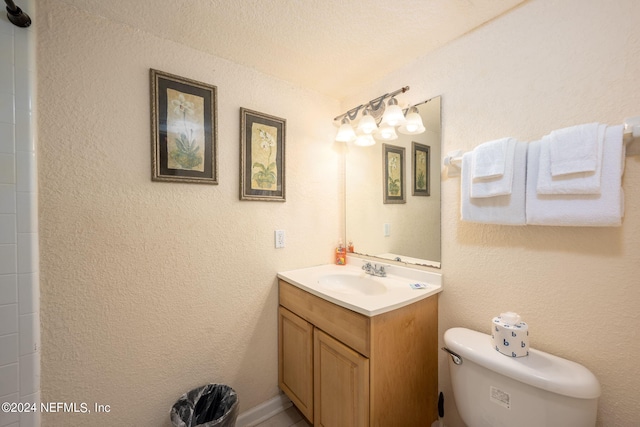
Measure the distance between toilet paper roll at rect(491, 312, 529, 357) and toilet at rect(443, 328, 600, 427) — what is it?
24mm

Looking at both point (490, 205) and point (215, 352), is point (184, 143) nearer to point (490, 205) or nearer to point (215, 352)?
point (215, 352)

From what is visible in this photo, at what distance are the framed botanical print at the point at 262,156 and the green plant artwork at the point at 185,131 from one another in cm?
23

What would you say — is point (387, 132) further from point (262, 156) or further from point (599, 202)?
point (599, 202)

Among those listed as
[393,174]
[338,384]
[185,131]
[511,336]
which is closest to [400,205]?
Result: [393,174]

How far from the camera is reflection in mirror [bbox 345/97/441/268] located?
133 centimetres

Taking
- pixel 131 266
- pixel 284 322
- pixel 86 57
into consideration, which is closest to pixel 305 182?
pixel 284 322

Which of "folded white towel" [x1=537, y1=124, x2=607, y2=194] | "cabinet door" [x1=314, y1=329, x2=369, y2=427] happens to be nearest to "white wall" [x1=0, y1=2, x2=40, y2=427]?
"cabinet door" [x1=314, y1=329, x2=369, y2=427]

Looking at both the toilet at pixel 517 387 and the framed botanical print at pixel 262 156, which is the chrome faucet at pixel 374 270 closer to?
the toilet at pixel 517 387

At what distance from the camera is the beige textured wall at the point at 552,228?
82cm

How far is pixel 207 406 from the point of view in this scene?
1.29 metres

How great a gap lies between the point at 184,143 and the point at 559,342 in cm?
192

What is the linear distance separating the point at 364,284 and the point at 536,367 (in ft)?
2.73

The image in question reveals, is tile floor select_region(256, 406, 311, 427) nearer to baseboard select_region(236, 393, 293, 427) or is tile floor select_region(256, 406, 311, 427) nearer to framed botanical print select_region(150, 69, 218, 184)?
baseboard select_region(236, 393, 293, 427)

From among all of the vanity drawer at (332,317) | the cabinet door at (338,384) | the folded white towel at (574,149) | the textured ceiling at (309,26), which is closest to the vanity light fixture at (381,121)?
the textured ceiling at (309,26)
